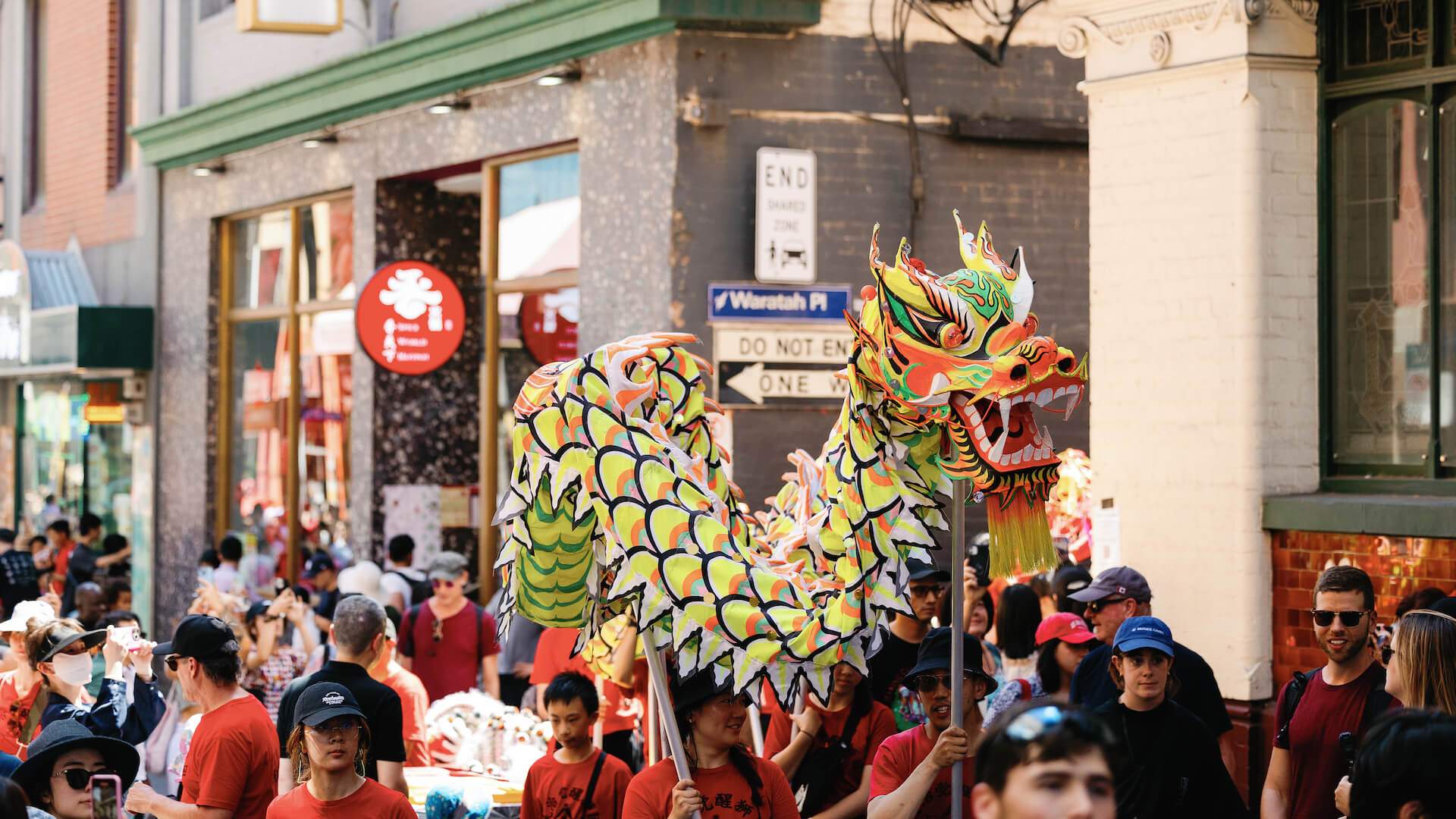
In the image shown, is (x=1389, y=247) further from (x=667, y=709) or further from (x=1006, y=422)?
(x=667, y=709)

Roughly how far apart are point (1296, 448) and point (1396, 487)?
1.55ft

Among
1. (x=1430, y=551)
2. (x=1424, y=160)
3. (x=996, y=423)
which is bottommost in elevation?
(x=1430, y=551)

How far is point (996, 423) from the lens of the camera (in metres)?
5.66

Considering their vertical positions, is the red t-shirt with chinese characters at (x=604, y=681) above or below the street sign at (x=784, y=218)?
below

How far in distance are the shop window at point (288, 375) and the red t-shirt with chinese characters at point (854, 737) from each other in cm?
998

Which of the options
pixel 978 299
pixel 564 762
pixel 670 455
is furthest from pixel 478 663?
pixel 978 299

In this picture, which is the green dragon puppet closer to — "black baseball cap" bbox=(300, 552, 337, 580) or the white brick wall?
the white brick wall

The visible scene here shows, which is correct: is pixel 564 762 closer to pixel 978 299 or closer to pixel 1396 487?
pixel 978 299

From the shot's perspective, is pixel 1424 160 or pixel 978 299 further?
pixel 1424 160

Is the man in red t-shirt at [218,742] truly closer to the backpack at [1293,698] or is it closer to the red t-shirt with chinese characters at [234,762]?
the red t-shirt with chinese characters at [234,762]

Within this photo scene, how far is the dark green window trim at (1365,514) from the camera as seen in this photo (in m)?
7.99

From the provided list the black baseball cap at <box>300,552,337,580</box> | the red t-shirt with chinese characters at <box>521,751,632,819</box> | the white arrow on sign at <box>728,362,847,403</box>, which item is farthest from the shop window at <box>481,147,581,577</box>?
the red t-shirt with chinese characters at <box>521,751,632,819</box>

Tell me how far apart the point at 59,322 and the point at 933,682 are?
16208 mm

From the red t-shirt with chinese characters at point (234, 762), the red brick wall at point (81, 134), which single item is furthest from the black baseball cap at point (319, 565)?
the red t-shirt with chinese characters at point (234, 762)
